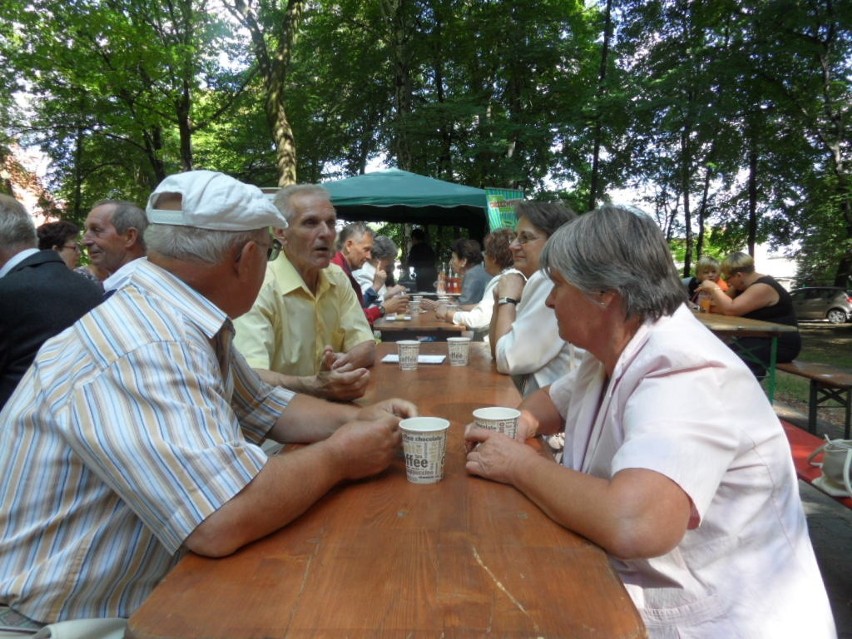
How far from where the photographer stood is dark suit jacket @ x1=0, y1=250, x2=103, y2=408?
256cm

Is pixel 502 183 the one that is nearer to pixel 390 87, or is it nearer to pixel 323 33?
pixel 390 87

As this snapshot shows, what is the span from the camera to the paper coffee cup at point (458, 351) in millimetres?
3139

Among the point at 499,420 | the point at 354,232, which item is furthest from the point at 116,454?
the point at 354,232

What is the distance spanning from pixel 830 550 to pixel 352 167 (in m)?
17.8

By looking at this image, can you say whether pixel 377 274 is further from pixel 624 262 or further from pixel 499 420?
pixel 624 262

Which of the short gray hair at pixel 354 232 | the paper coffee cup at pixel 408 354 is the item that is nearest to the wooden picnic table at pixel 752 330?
the paper coffee cup at pixel 408 354

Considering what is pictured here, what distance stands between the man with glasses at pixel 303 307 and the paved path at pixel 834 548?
2616 millimetres

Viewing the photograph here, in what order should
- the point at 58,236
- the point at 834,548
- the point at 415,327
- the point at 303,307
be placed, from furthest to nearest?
the point at 58,236 < the point at 415,327 < the point at 834,548 < the point at 303,307

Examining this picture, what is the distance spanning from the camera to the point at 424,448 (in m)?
1.42

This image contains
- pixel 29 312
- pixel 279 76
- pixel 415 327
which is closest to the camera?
pixel 29 312

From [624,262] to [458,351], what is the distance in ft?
5.72

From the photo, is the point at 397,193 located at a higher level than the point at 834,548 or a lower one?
higher

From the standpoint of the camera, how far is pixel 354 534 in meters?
1.18

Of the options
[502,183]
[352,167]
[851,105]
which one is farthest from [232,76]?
[851,105]
